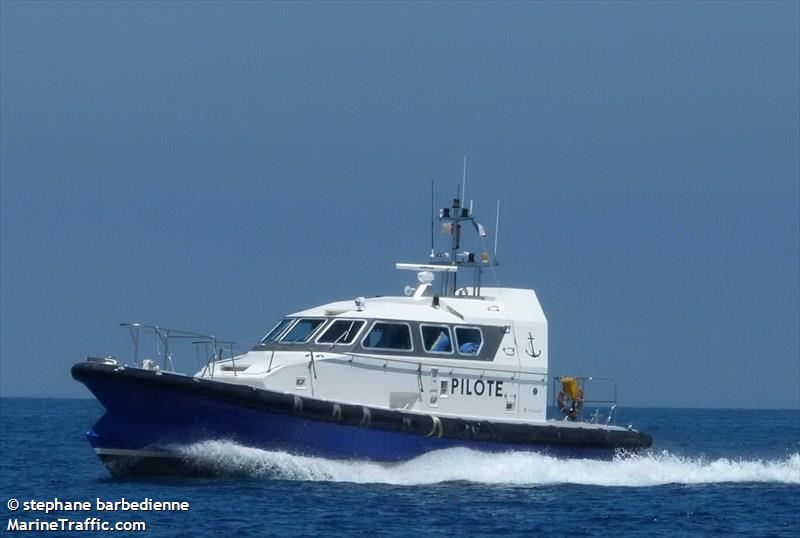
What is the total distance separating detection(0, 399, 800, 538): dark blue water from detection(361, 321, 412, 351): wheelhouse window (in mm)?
1662

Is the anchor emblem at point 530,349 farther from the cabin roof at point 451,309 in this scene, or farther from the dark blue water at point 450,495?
the dark blue water at point 450,495

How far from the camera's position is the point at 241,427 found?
61.1 feet

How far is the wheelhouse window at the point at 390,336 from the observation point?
805 inches

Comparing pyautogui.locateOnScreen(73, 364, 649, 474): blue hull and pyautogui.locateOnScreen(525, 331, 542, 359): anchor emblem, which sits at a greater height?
pyautogui.locateOnScreen(525, 331, 542, 359): anchor emblem

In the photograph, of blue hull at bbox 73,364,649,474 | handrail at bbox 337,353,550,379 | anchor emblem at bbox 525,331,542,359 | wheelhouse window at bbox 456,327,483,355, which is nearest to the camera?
blue hull at bbox 73,364,649,474

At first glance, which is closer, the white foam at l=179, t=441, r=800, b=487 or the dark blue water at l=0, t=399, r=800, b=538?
the dark blue water at l=0, t=399, r=800, b=538

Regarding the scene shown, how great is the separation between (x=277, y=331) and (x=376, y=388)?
6.42 ft

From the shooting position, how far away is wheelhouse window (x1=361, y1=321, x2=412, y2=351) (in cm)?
2044

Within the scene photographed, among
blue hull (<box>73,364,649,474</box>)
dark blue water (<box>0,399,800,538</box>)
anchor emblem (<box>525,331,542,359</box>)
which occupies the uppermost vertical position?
anchor emblem (<box>525,331,542,359</box>)

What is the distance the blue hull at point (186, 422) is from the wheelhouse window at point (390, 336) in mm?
1523

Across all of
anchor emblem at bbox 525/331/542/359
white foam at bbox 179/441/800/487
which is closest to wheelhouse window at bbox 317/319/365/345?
white foam at bbox 179/441/800/487

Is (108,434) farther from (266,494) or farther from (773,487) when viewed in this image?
(773,487)

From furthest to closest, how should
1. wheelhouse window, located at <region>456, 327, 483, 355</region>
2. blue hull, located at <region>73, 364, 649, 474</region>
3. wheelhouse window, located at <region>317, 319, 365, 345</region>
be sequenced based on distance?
1. wheelhouse window, located at <region>456, 327, 483, 355</region>
2. wheelhouse window, located at <region>317, 319, 365, 345</region>
3. blue hull, located at <region>73, 364, 649, 474</region>

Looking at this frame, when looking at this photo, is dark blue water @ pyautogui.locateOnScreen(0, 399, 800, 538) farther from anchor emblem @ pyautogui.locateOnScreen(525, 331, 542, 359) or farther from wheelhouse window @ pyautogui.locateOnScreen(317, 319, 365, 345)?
wheelhouse window @ pyautogui.locateOnScreen(317, 319, 365, 345)
